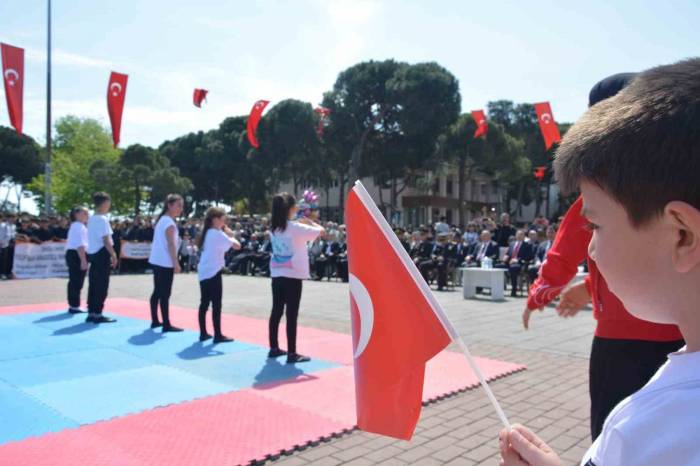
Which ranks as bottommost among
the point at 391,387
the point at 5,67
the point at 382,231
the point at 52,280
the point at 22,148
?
the point at 52,280

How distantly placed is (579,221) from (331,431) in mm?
2584

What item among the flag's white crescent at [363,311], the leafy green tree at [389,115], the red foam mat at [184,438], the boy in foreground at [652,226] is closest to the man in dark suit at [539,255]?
the red foam mat at [184,438]

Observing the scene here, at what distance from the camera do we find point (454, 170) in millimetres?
42125

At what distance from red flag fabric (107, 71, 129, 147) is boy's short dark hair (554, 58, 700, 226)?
19.4m

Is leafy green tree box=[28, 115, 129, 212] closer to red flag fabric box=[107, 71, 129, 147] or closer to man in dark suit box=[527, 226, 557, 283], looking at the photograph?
red flag fabric box=[107, 71, 129, 147]

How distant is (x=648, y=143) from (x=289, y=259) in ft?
17.4

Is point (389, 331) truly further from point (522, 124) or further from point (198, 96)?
point (522, 124)

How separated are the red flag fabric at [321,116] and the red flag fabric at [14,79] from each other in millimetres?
19908

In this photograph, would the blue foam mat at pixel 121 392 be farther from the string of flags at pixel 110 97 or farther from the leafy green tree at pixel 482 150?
the leafy green tree at pixel 482 150

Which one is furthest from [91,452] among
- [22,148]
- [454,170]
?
[22,148]

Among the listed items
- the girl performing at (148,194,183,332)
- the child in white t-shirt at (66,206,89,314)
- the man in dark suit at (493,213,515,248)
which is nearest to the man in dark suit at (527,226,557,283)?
the man in dark suit at (493,213,515,248)

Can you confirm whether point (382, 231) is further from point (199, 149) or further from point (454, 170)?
point (199, 149)

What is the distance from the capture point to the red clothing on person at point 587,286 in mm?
2062

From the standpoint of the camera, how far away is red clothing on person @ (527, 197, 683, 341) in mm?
2062
